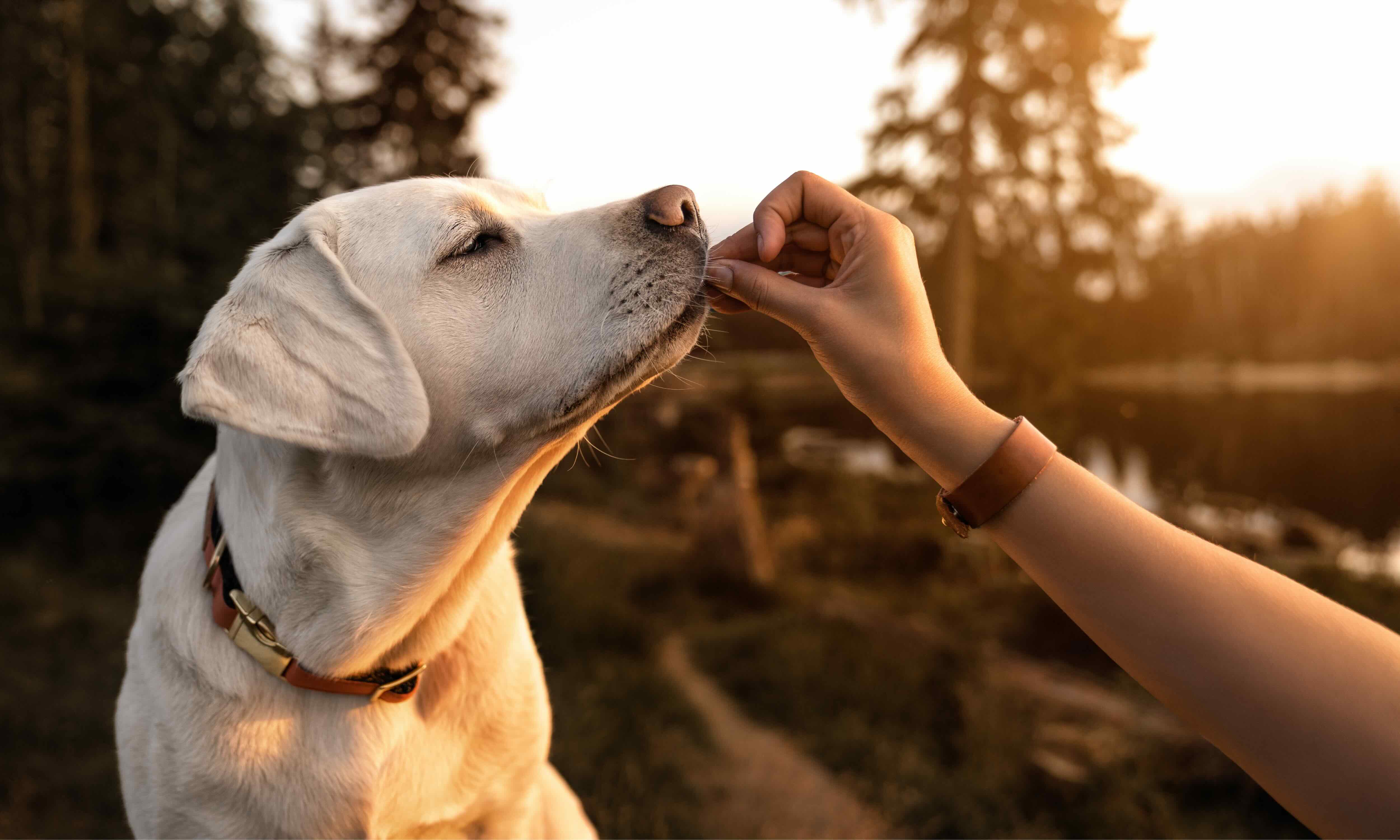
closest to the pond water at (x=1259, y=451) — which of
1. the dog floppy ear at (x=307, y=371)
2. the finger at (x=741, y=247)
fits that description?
the finger at (x=741, y=247)

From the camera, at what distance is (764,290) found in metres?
1.76

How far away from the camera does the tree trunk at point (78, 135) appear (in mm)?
11781

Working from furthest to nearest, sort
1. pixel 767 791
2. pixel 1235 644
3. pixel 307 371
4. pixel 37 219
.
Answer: pixel 37 219, pixel 767 791, pixel 307 371, pixel 1235 644

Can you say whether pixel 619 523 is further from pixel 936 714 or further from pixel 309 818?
pixel 309 818

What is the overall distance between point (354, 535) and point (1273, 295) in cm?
2624

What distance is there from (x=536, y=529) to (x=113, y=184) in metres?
15.8

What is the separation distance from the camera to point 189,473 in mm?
7934

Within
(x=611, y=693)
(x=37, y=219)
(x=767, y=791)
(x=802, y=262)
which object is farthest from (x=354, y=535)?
(x=37, y=219)

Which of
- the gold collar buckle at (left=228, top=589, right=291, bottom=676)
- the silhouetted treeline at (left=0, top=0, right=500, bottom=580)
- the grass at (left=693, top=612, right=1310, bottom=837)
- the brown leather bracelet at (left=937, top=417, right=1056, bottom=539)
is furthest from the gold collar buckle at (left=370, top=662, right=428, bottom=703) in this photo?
the silhouetted treeline at (left=0, top=0, right=500, bottom=580)

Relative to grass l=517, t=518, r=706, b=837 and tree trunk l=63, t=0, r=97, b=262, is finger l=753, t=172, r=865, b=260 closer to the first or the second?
grass l=517, t=518, r=706, b=837

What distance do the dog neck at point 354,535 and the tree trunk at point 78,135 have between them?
1140 cm

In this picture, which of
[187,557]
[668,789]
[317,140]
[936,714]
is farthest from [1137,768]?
[317,140]

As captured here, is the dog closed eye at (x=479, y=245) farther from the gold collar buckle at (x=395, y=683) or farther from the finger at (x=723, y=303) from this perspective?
the gold collar buckle at (x=395, y=683)

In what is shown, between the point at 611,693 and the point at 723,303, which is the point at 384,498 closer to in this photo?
the point at 723,303
